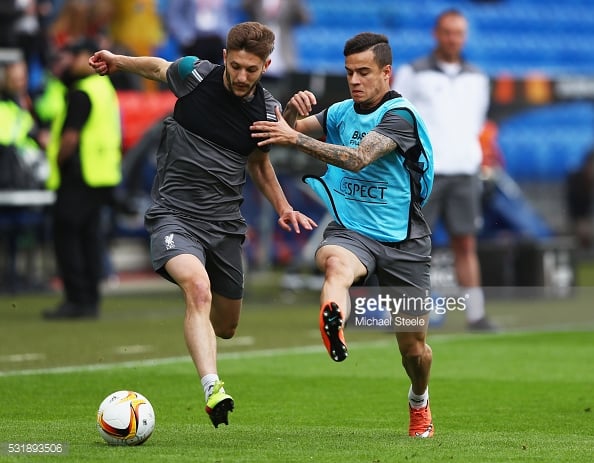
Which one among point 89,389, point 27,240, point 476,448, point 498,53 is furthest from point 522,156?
point 476,448

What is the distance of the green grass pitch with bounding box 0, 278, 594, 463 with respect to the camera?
663cm

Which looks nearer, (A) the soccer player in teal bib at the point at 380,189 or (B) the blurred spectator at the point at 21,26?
(A) the soccer player in teal bib at the point at 380,189

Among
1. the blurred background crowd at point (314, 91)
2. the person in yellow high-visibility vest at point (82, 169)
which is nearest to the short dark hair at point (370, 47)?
the blurred background crowd at point (314, 91)

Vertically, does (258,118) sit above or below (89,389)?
above

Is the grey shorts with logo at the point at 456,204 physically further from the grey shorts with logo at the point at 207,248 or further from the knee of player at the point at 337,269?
the knee of player at the point at 337,269

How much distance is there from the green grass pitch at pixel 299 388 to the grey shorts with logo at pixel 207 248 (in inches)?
30.6

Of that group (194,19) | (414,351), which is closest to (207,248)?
(414,351)

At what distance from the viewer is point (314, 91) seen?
14.2 m

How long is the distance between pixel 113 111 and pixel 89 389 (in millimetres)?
5328

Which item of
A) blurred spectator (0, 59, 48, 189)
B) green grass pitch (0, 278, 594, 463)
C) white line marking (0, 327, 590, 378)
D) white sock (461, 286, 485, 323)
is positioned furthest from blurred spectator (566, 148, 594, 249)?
white sock (461, 286, 485, 323)

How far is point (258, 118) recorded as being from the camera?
7680mm

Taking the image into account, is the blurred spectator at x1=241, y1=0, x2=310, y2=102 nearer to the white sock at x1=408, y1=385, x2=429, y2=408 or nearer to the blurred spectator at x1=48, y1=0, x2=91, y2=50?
the blurred spectator at x1=48, y1=0, x2=91, y2=50

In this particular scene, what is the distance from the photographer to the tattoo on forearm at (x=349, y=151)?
7043 mm

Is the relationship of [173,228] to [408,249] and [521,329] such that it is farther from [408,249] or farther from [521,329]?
[521,329]
